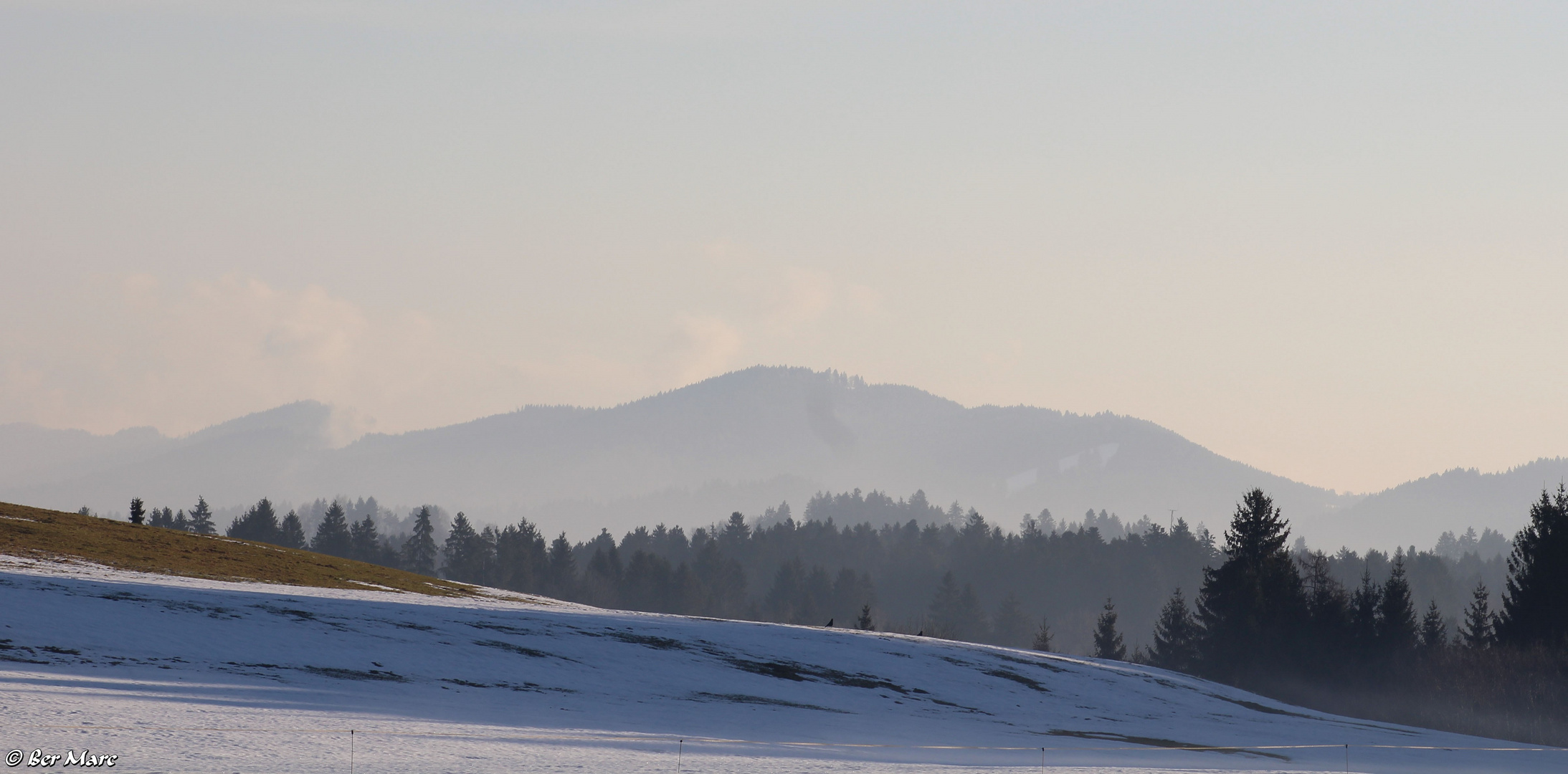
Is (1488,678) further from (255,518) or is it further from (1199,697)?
(255,518)

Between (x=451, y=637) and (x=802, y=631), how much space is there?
75.7ft

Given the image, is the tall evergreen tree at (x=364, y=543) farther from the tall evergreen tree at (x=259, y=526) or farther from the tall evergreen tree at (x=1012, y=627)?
the tall evergreen tree at (x=1012, y=627)

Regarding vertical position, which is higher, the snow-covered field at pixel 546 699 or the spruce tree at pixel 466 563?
the spruce tree at pixel 466 563

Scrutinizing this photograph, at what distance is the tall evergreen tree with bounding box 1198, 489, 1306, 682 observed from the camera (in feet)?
316

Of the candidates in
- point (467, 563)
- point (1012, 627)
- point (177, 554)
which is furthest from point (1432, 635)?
point (467, 563)

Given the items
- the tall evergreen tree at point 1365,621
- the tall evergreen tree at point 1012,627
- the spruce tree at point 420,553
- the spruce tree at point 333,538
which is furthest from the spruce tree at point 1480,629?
the spruce tree at point 333,538

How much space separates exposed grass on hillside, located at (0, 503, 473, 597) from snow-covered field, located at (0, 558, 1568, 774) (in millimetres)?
3437

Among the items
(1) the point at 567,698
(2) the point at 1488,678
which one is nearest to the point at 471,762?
(1) the point at 567,698

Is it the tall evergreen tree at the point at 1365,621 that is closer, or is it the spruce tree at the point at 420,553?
the tall evergreen tree at the point at 1365,621

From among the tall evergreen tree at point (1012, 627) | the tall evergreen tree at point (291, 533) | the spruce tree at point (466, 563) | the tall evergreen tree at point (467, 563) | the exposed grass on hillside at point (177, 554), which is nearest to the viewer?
the exposed grass on hillside at point (177, 554)

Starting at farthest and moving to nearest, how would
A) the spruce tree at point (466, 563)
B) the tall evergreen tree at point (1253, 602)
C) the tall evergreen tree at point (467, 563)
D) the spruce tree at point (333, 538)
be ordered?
1. the tall evergreen tree at point (467, 563)
2. the spruce tree at point (466, 563)
3. the spruce tree at point (333, 538)
4. the tall evergreen tree at point (1253, 602)

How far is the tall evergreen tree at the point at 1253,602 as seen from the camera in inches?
3794

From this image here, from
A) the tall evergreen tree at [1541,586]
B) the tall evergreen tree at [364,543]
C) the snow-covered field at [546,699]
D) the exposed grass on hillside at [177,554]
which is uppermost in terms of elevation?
the tall evergreen tree at [1541,586]

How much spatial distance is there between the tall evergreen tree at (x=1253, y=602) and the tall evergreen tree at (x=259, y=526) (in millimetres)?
132252
